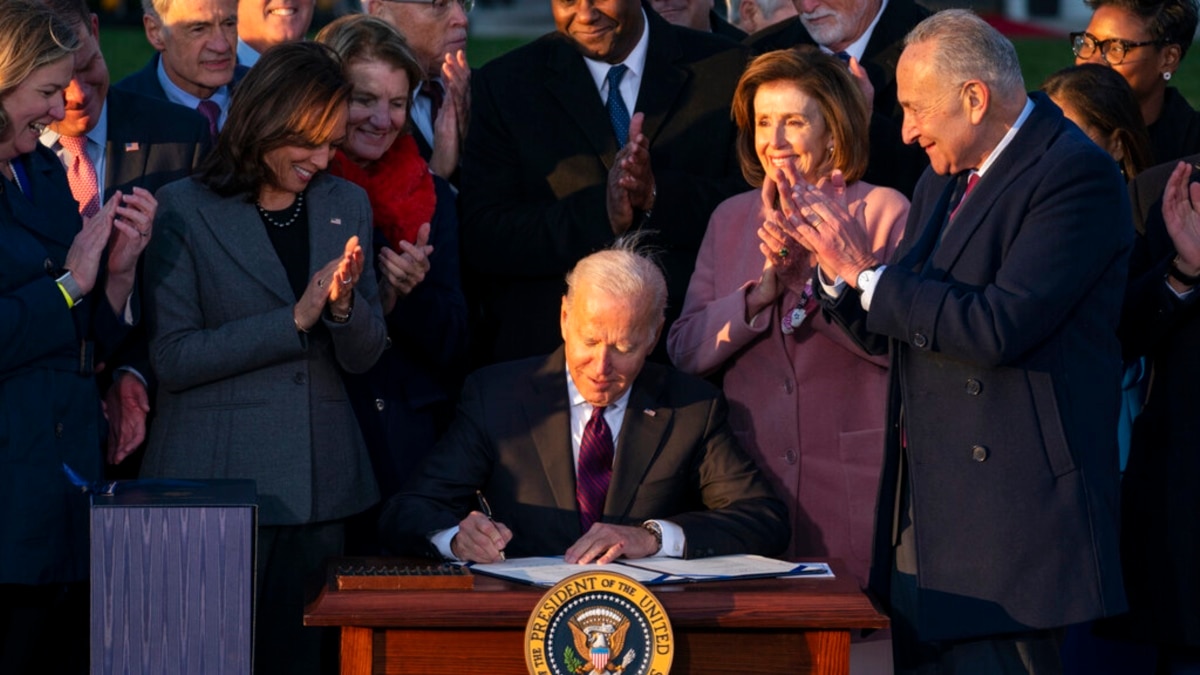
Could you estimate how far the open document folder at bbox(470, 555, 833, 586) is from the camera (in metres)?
3.71

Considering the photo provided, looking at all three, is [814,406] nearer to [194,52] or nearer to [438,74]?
[438,74]

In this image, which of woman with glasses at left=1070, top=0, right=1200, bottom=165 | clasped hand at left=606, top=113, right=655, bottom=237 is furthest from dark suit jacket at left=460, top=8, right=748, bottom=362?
woman with glasses at left=1070, top=0, right=1200, bottom=165

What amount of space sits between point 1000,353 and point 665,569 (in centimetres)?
80

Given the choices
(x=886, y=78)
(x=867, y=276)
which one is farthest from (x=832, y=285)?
(x=886, y=78)

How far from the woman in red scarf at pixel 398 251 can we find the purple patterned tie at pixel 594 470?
0.65 metres

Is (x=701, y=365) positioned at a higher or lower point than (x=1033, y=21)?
higher

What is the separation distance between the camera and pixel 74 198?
14.8 feet

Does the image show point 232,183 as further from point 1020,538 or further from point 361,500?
point 1020,538

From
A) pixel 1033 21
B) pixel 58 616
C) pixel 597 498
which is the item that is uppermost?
pixel 597 498

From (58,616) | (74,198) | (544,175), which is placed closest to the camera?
(58,616)

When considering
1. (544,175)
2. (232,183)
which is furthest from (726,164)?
(232,183)

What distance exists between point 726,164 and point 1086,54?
1320 mm

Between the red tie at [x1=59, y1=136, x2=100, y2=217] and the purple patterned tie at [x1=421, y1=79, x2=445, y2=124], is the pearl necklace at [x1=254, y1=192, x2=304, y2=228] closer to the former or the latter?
the red tie at [x1=59, y1=136, x2=100, y2=217]

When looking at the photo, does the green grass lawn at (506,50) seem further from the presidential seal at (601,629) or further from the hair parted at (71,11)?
the presidential seal at (601,629)
